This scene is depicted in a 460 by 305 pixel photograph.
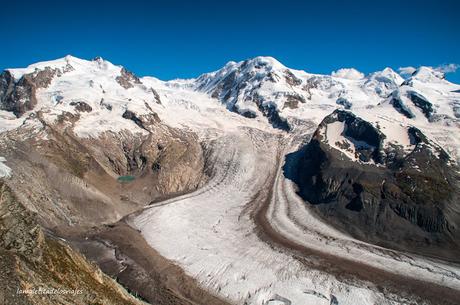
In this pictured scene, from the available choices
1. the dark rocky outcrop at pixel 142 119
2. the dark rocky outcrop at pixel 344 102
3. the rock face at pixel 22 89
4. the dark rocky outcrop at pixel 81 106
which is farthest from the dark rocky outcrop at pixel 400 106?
the rock face at pixel 22 89

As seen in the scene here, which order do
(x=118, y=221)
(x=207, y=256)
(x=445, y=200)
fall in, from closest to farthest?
(x=207, y=256) → (x=445, y=200) → (x=118, y=221)

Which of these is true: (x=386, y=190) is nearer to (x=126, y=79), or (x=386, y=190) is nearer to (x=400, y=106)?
(x=400, y=106)

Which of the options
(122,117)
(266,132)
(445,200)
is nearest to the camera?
(445,200)

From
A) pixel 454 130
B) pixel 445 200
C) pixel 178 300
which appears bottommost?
pixel 178 300

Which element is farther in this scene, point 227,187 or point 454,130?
point 454,130

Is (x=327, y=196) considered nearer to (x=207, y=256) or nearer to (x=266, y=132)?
(x=207, y=256)

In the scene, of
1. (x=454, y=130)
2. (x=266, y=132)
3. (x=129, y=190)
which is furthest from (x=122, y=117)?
(x=454, y=130)

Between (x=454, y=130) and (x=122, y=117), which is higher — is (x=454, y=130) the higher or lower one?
the higher one

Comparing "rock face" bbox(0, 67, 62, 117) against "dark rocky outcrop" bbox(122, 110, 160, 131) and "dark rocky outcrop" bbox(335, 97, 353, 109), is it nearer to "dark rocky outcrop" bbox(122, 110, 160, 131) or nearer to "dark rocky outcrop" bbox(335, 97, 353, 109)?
"dark rocky outcrop" bbox(122, 110, 160, 131)

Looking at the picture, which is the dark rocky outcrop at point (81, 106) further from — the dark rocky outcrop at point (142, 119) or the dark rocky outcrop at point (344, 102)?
the dark rocky outcrop at point (344, 102)
